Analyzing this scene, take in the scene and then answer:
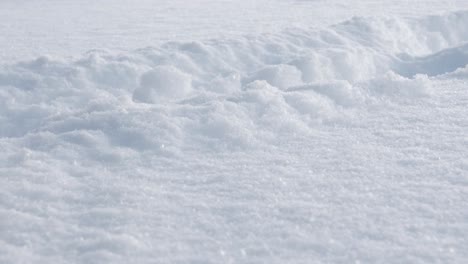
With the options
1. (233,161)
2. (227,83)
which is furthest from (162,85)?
(233,161)

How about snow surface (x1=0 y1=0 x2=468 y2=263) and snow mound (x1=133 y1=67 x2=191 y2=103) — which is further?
snow mound (x1=133 y1=67 x2=191 y2=103)

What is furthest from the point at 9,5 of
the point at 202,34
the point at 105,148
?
the point at 105,148

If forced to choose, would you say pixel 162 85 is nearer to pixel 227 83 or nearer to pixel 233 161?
pixel 227 83

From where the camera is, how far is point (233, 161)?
2109mm

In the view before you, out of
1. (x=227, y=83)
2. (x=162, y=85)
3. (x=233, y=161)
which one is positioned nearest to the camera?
(x=233, y=161)

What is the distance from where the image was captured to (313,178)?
197cm

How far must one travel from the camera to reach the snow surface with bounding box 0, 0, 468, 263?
1577 mm

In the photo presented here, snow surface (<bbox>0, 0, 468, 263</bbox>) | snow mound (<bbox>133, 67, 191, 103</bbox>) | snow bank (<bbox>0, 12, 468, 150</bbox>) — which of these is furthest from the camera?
snow mound (<bbox>133, 67, 191, 103</bbox>)

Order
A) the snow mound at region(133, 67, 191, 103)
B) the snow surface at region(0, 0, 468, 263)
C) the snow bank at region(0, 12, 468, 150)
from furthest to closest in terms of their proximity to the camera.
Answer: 1. the snow mound at region(133, 67, 191, 103)
2. the snow bank at region(0, 12, 468, 150)
3. the snow surface at region(0, 0, 468, 263)

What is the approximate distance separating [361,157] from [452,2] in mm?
5031

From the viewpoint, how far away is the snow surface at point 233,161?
5.17ft

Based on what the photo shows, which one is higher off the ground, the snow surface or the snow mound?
the snow mound

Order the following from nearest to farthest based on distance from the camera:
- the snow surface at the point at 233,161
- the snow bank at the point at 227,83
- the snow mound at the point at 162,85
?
the snow surface at the point at 233,161 < the snow bank at the point at 227,83 < the snow mound at the point at 162,85

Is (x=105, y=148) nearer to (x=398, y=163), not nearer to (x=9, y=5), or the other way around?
(x=398, y=163)
